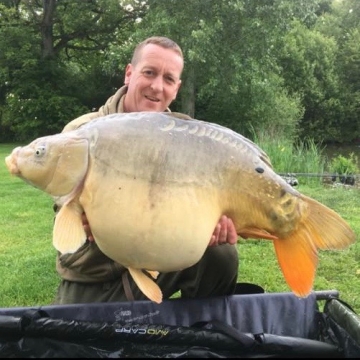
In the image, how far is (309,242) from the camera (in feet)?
3.46

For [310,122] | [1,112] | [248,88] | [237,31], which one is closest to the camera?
[237,31]

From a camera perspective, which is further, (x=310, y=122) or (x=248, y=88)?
(x=310, y=122)

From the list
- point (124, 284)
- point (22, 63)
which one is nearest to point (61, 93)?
point (22, 63)

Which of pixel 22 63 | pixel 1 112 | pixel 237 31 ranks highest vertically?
pixel 237 31

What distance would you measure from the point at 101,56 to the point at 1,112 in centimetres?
314

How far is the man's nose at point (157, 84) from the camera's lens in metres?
A: 1.53

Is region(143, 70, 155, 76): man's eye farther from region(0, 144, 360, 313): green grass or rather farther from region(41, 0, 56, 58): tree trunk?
region(41, 0, 56, 58): tree trunk

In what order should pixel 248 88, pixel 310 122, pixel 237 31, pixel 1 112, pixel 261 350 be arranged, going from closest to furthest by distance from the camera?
pixel 261 350
pixel 237 31
pixel 248 88
pixel 1 112
pixel 310 122

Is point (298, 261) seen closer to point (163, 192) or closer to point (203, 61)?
point (163, 192)

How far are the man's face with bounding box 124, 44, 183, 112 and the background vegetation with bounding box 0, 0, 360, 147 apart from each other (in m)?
7.24

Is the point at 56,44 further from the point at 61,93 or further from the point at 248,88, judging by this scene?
the point at 248,88

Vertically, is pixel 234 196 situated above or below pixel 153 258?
above

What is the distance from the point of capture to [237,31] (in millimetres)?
9461

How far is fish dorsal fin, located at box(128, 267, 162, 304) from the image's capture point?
1.08 meters
